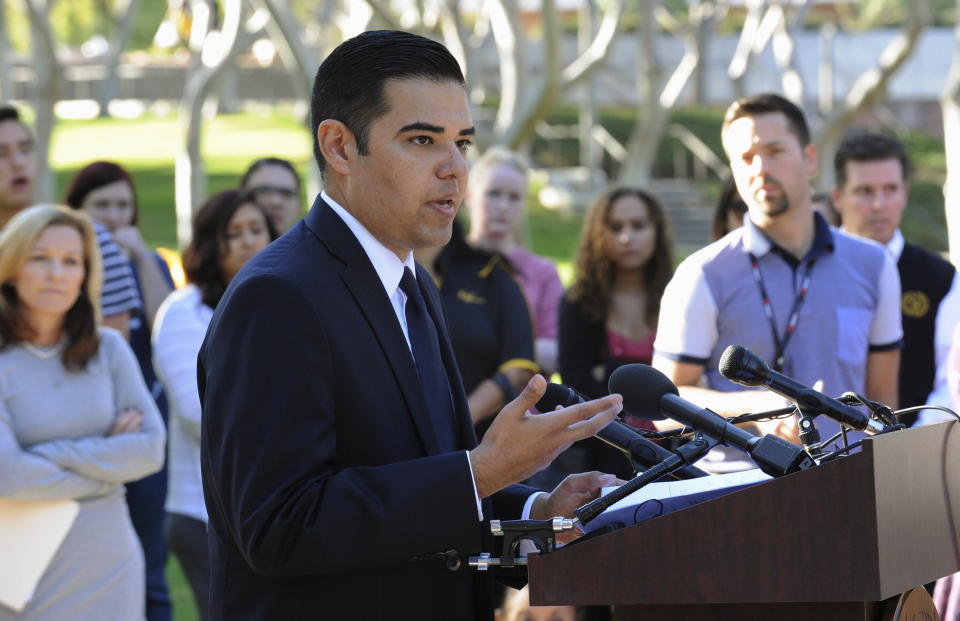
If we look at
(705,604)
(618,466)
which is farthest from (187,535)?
(705,604)

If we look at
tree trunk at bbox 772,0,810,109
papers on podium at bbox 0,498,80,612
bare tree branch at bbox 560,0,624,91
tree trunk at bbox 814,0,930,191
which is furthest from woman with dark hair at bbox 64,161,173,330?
tree trunk at bbox 772,0,810,109

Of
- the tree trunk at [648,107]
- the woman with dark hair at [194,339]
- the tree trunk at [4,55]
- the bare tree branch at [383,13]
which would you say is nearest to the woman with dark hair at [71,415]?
the woman with dark hair at [194,339]

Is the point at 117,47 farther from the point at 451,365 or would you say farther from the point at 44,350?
the point at 451,365

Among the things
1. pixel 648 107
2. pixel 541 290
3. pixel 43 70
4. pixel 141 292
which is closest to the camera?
pixel 141 292

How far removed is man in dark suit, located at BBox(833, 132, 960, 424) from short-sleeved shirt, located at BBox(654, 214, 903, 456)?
0.85 m

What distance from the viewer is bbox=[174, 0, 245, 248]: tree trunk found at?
57.3ft

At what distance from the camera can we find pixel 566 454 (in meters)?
6.97

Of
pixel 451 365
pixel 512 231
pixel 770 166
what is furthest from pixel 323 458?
pixel 512 231

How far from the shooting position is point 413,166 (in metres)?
3.05

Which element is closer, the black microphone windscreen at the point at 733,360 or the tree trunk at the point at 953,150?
the black microphone windscreen at the point at 733,360

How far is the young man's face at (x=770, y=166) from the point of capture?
17.1 ft

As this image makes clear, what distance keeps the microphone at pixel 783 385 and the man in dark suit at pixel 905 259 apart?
10.3 feet

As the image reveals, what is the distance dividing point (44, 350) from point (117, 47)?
1318 inches

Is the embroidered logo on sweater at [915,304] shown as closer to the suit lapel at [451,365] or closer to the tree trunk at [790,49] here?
the suit lapel at [451,365]
